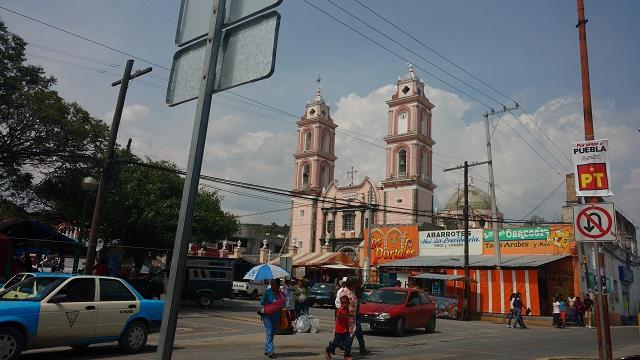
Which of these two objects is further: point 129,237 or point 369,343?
point 129,237

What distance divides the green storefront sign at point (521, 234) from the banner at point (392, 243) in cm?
578

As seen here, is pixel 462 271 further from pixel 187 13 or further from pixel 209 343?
pixel 187 13

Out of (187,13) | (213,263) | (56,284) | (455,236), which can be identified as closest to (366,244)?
(455,236)

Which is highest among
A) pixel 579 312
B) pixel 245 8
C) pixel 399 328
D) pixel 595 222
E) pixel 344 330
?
pixel 245 8

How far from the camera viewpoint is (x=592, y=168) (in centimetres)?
847

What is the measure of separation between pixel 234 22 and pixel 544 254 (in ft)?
103

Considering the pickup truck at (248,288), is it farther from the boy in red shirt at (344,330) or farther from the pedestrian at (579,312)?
the boy in red shirt at (344,330)

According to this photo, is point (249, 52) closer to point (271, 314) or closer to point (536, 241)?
point (271, 314)

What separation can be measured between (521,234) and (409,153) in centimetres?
2560

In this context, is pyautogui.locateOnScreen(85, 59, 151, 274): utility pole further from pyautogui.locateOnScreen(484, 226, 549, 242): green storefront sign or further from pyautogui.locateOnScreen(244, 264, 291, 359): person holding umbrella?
pyautogui.locateOnScreen(484, 226, 549, 242): green storefront sign

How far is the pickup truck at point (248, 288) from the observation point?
34406mm

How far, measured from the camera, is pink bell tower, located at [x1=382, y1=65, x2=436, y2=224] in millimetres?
55812

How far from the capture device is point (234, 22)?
10.1ft

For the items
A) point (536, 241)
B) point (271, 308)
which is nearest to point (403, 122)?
point (536, 241)
